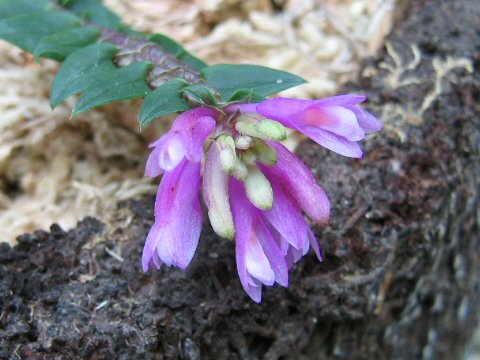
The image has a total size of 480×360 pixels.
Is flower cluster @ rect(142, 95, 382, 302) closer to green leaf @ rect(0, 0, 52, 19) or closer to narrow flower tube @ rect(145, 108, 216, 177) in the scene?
narrow flower tube @ rect(145, 108, 216, 177)

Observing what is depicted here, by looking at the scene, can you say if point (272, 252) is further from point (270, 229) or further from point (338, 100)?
point (338, 100)

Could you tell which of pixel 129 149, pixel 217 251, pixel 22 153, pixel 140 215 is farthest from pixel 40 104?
pixel 217 251

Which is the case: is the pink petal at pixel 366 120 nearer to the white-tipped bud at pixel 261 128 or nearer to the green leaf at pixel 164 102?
the white-tipped bud at pixel 261 128

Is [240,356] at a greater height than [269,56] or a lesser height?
lesser

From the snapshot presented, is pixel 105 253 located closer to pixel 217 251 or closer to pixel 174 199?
pixel 217 251

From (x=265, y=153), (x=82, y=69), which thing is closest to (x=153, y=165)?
(x=265, y=153)

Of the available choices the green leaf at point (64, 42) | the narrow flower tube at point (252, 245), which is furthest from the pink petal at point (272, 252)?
the green leaf at point (64, 42)
